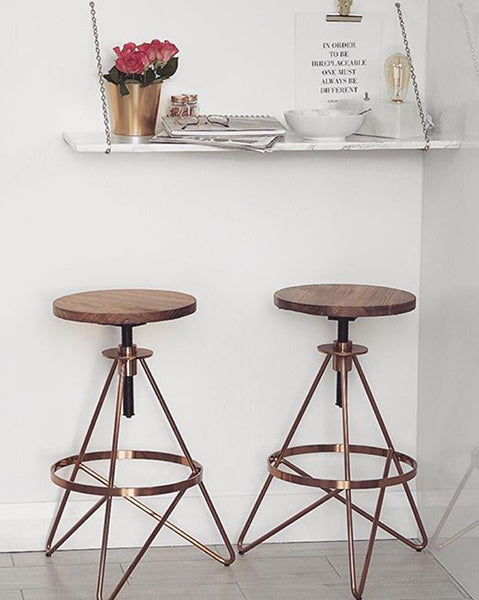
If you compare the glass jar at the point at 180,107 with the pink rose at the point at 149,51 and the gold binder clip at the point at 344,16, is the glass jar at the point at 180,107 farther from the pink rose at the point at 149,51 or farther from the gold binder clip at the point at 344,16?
the gold binder clip at the point at 344,16

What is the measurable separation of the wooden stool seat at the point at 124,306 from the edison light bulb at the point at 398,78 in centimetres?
79

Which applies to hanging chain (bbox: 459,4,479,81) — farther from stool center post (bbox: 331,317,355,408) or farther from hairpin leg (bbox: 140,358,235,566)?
hairpin leg (bbox: 140,358,235,566)

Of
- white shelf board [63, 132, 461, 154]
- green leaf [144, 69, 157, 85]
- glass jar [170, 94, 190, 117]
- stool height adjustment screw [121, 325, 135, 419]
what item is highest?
green leaf [144, 69, 157, 85]

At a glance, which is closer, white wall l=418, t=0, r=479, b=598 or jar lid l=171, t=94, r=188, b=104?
white wall l=418, t=0, r=479, b=598

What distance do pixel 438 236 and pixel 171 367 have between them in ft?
2.74

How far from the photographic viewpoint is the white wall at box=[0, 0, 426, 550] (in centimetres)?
310

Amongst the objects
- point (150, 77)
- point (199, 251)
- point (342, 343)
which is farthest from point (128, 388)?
point (150, 77)

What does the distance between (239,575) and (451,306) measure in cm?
92

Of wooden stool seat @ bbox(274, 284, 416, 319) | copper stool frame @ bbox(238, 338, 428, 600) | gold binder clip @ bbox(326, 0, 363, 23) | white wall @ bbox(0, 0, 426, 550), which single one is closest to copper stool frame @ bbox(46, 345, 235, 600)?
white wall @ bbox(0, 0, 426, 550)

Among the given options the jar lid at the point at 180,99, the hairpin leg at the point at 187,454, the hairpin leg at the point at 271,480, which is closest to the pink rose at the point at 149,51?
the jar lid at the point at 180,99

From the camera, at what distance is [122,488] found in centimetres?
285

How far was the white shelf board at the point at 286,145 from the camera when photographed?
9.51ft

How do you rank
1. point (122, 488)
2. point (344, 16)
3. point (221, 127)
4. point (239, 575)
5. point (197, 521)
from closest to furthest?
1. point (122, 488)
2. point (221, 127)
3. point (239, 575)
4. point (344, 16)
5. point (197, 521)

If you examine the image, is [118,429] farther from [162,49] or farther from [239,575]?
[162,49]
